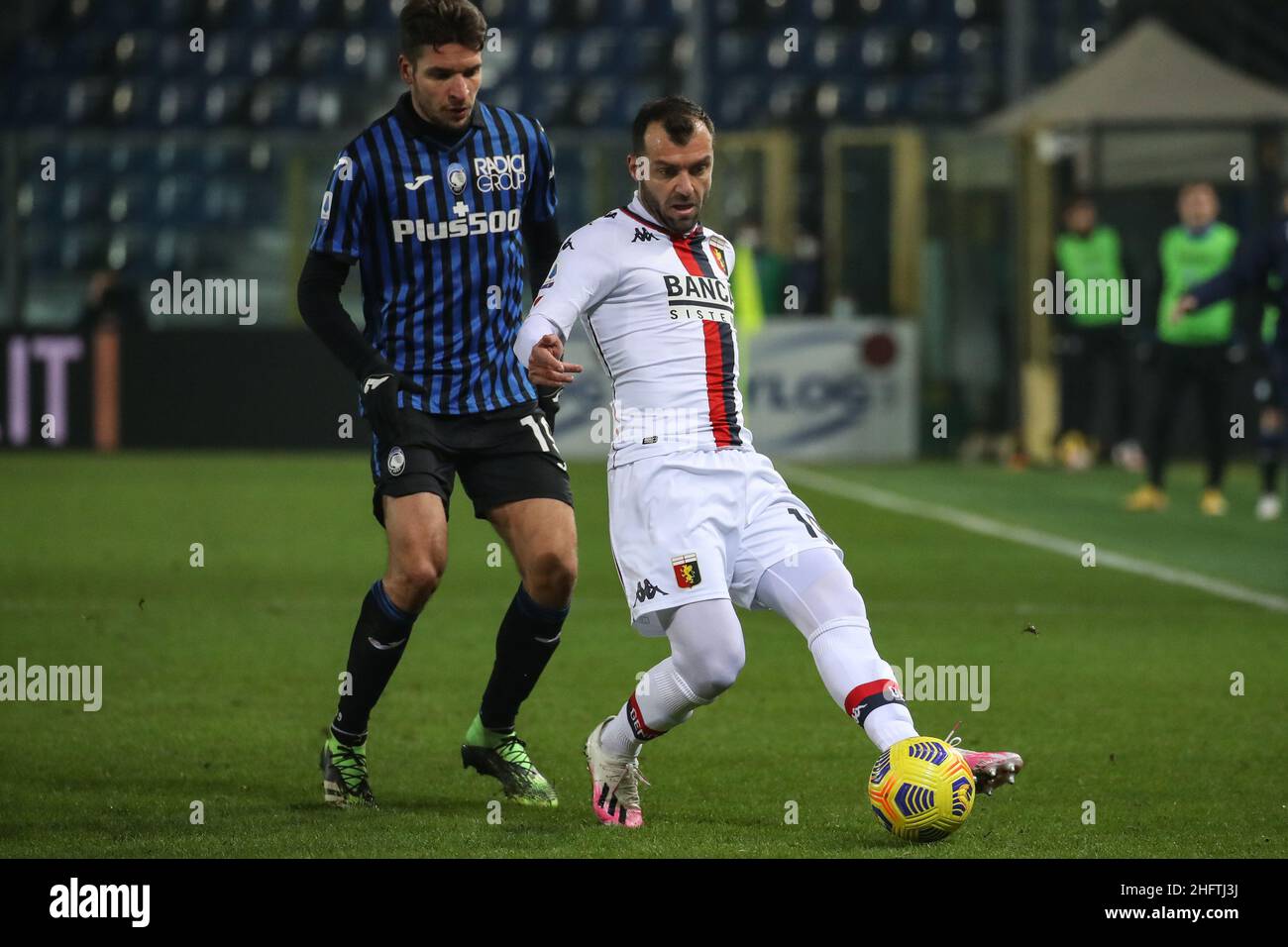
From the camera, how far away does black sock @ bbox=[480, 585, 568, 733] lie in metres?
5.74

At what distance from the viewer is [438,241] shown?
5.60 metres

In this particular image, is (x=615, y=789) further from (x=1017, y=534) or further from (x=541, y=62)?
(x=541, y=62)

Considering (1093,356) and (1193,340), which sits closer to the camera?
(1193,340)

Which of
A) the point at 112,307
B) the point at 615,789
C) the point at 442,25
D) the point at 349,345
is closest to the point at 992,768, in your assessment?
the point at 615,789

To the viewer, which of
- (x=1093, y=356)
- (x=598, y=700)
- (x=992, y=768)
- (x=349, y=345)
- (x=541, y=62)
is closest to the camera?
(x=992, y=768)

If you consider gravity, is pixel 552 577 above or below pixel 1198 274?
below

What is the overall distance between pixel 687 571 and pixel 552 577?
0.62 m

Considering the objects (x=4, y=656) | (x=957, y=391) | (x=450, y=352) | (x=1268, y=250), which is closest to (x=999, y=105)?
(x=957, y=391)

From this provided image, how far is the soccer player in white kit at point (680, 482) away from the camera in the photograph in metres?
5.09

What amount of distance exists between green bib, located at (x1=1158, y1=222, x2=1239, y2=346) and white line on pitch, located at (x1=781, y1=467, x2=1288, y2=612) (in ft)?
6.64

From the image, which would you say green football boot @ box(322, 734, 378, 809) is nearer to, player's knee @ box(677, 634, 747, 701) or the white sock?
the white sock

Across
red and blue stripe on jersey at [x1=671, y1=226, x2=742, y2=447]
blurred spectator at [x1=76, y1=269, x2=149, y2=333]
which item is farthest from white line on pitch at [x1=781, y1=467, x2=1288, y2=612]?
blurred spectator at [x1=76, y1=269, x2=149, y2=333]

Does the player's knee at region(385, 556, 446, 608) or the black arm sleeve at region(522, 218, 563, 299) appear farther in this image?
the black arm sleeve at region(522, 218, 563, 299)

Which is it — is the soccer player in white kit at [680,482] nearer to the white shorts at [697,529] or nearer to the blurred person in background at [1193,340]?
the white shorts at [697,529]
